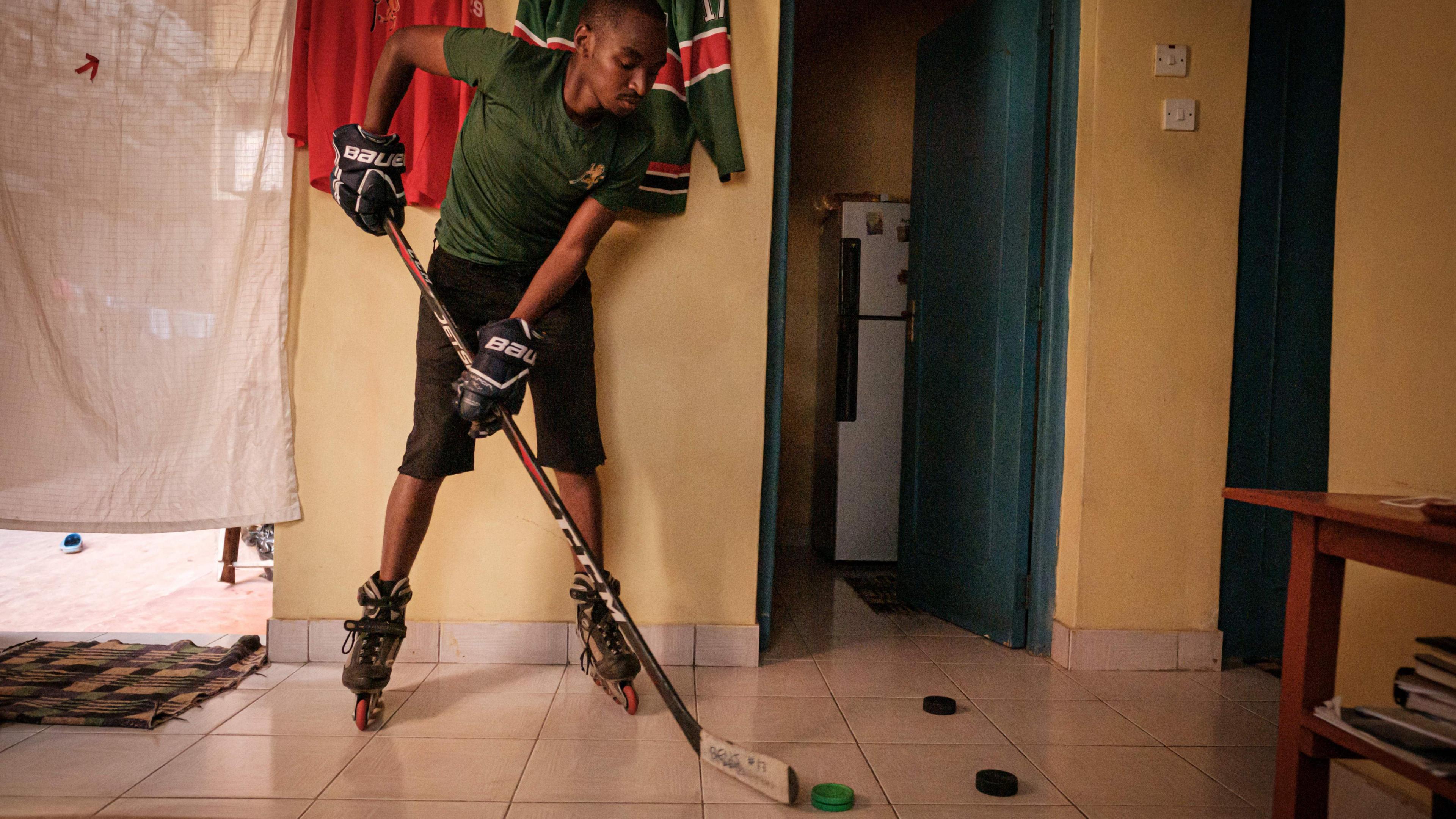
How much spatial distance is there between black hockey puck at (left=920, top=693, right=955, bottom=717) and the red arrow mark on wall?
2.59m

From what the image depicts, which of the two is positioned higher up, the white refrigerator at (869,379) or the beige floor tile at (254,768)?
the white refrigerator at (869,379)

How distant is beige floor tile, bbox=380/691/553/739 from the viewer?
1.81 meters

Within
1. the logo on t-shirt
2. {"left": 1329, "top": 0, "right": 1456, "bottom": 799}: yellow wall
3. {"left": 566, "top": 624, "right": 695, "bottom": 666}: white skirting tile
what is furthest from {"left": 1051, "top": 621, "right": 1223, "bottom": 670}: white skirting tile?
the logo on t-shirt

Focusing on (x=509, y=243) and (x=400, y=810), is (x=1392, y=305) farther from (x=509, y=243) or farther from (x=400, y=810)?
(x=400, y=810)

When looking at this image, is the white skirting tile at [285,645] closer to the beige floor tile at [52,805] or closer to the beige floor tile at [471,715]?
the beige floor tile at [471,715]

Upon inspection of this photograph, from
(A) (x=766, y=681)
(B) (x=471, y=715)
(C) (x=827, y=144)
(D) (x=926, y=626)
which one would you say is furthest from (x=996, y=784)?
(C) (x=827, y=144)

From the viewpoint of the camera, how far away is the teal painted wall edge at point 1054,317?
2496 mm

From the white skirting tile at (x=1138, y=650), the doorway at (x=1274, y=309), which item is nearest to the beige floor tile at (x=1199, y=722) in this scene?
the white skirting tile at (x=1138, y=650)

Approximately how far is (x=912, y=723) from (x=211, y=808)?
139cm

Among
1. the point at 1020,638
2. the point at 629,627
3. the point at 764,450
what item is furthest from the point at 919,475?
the point at 629,627

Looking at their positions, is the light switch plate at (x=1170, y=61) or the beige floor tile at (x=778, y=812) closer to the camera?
the beige floor tile at (x=778, y=812)

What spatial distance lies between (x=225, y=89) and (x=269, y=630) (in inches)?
55.4

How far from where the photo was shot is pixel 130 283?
7.21 feet

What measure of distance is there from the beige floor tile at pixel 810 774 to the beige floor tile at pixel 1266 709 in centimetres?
109
